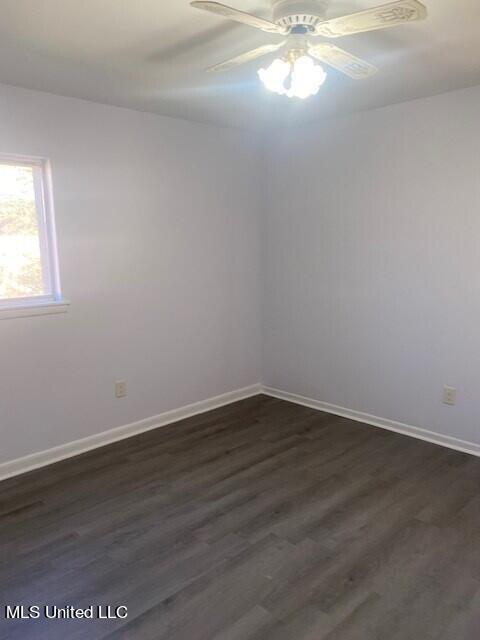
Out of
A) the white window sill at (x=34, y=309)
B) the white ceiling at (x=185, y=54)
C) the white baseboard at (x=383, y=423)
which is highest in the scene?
the white ceiling at (x=185, y=54)

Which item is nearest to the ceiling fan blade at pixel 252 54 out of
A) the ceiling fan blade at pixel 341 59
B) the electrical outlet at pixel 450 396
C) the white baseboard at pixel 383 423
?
the ceiling fan blade at pixel 341 59

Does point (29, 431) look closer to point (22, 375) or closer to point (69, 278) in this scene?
→ point (22, 375)

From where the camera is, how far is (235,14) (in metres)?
1.55

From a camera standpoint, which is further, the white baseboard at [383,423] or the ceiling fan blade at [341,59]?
the white baseboard at [383,423]

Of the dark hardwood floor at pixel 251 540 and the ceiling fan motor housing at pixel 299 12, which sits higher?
the ceiling fan motor housing at pixel 299 12

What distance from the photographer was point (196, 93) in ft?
9.18

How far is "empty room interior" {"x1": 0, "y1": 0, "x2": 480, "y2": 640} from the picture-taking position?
6.09ft

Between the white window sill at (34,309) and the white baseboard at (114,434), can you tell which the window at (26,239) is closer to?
the white window sill at (34,309)

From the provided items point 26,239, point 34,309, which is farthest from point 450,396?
point 26,239

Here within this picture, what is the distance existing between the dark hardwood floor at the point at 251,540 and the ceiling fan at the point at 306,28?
200 cm

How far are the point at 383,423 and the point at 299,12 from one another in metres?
2.74

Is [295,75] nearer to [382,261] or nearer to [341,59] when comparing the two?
[341,59]

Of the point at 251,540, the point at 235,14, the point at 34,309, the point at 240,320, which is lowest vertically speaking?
the point at 251,540

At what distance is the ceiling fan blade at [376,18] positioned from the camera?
1452 millimetres
